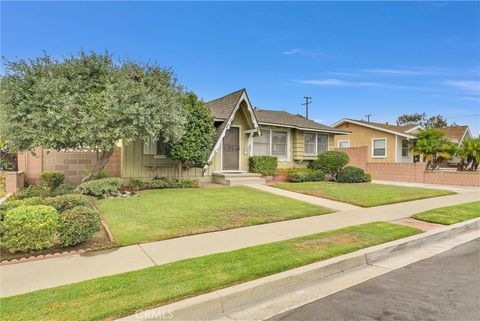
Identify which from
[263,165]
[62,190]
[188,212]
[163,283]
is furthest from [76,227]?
[263,165]

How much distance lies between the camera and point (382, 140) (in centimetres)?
2622

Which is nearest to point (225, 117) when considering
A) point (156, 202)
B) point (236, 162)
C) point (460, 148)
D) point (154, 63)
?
point (236, 162)

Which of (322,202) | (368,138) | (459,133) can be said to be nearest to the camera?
(322,202)

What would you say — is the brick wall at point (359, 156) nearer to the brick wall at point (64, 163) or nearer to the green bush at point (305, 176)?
the green bush at point (305, 176)

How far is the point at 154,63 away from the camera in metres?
11.2

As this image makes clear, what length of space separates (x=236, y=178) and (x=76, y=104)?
7.48m

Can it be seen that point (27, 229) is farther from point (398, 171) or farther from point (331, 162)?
point (398, 171)

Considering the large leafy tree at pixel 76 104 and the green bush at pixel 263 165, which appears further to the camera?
the green bush at pixel 263 165

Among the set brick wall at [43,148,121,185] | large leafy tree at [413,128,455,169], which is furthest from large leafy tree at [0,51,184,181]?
large leafy tree at [413,128,455,169]

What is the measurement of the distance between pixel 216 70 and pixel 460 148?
62.7ft

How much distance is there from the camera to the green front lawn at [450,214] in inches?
325

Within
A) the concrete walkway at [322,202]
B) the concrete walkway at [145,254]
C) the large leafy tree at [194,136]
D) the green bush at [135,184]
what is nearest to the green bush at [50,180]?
the green bush at [135,184]

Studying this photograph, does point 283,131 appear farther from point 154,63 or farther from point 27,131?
point 27,131

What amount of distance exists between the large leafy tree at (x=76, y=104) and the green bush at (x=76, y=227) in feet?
15.4
